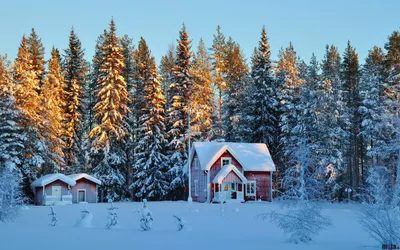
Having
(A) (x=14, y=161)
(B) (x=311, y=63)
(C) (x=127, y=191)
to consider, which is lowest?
(C) (x=127, y=191)

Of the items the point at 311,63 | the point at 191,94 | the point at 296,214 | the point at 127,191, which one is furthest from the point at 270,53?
the point at 296,214

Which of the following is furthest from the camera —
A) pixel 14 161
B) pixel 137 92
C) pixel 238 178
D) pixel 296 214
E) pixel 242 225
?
pixel 137 92

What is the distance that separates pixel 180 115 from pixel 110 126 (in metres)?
6.47

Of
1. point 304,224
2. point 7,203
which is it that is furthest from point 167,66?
point 304,224

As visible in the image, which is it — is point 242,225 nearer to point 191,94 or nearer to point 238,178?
point 238,178

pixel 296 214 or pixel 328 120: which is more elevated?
pixel 328 120

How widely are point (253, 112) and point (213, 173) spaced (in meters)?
8.25

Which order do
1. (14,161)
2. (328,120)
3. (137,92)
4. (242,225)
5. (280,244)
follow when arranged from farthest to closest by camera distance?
(137,92), (328,120), (14,161), (242,225), (280,244)

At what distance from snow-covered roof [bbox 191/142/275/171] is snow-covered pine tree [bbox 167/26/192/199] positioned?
7.36 ft

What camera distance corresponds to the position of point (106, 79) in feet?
138

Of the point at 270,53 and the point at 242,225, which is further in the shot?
the point at 270,53

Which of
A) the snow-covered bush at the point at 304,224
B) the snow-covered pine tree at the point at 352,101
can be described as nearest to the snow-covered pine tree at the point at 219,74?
the snow-covered pine tree at the point at 352,101

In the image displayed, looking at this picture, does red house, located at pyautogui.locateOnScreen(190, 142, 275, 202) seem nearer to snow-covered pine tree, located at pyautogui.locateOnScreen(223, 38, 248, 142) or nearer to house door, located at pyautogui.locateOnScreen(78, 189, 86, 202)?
snow-covered pine tree, located at pyautogui.locateOnScreen(223, 38, 248, 142)

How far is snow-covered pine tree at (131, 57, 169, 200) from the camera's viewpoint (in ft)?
139
